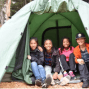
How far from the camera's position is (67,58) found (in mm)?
2586

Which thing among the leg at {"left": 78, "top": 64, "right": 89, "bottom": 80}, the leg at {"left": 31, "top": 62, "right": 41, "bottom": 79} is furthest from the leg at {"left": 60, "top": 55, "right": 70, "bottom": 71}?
the leg at {"left": 31, "top": 62, "right": 41, "bottom": 79}

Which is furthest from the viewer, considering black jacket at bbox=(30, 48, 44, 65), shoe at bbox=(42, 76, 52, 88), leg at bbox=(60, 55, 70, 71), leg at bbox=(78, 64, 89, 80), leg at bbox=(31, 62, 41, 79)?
black jacket at bbox=(30, 48, 44, 65)

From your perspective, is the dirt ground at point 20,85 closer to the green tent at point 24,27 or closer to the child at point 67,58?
the green tent at point 24,27

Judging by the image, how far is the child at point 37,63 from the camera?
7.23 feet

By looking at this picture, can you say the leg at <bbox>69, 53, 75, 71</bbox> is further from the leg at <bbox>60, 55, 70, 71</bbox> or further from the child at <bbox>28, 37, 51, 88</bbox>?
the child at <bbox>28, 37, 51, 88</bbox>

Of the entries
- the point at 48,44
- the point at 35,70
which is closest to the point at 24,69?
the point at 35,70

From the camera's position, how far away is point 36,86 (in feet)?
7.01

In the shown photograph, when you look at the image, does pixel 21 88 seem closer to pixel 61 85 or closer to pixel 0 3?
pixel 61 85

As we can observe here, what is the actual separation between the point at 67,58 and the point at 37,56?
582 millimetres

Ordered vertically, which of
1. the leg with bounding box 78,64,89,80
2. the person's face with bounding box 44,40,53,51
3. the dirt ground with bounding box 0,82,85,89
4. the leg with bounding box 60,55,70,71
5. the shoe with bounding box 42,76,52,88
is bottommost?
the dirt ground with bounding box 0,82,85,89

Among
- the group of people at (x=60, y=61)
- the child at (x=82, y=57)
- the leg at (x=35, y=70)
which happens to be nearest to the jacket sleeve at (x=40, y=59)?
the group of people at (x=60, y=61)

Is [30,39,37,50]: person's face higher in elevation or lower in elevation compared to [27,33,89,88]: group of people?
higher

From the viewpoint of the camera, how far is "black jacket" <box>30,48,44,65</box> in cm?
246

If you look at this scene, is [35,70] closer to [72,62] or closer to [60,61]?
[60,61]
